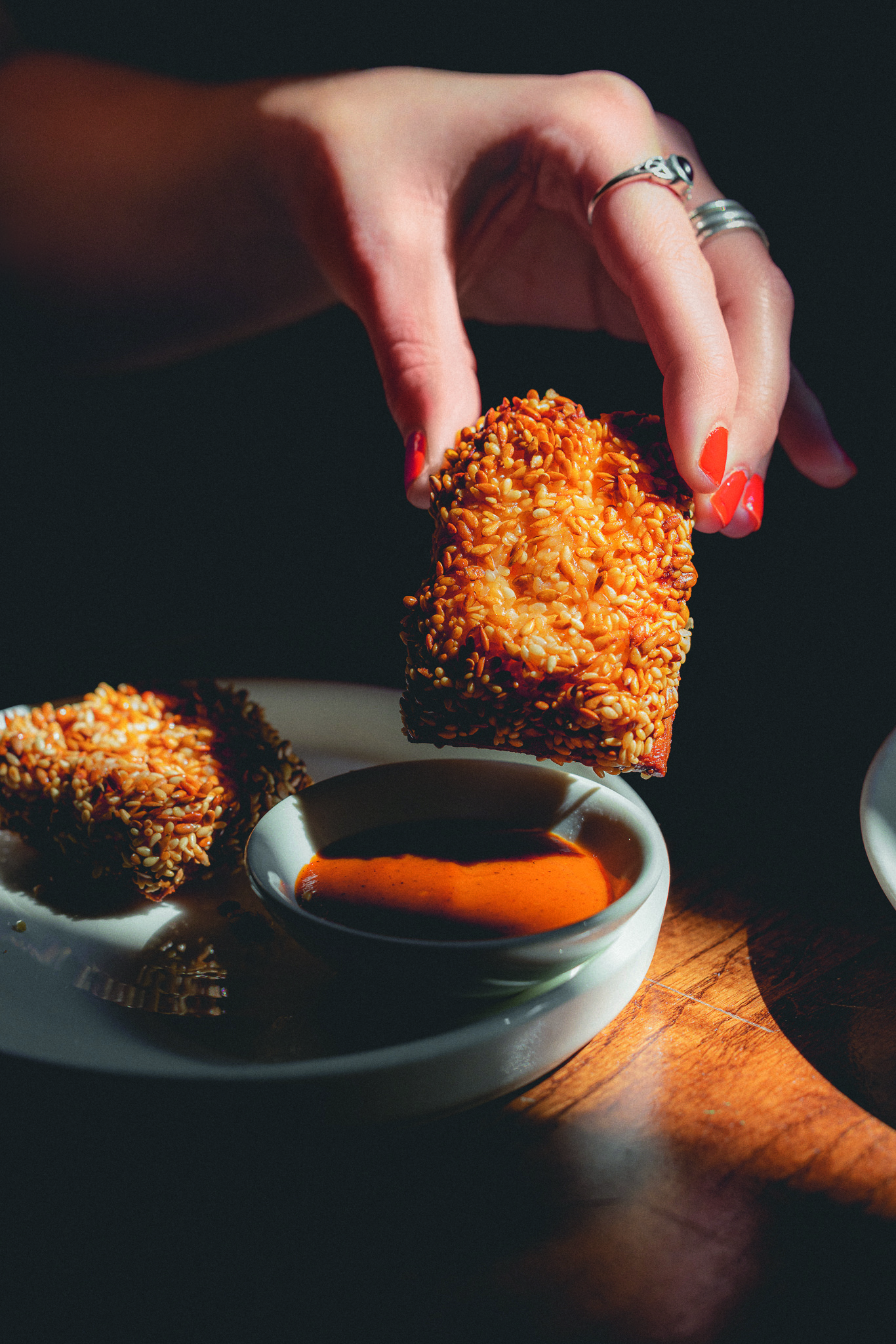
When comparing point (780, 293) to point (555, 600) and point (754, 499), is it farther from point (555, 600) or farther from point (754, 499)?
point (555, 600)

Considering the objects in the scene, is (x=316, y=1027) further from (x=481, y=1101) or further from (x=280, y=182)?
(x=280, y=182)

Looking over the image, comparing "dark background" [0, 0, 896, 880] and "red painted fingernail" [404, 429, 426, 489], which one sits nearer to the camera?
"red painted fingernail" [404, 429, 426, 489]

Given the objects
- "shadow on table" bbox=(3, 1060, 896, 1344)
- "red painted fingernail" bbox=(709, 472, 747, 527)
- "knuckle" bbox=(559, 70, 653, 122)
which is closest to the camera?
"shadow on table" bbox=(3, 1060, 896, 1344)

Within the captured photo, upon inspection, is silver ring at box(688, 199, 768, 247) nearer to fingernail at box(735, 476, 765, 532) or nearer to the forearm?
fingernail at box(735, 476, 765, 532)

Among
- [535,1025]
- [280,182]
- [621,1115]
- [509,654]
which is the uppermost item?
[280,182]

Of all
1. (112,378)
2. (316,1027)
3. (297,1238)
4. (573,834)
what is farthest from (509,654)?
(112,378)

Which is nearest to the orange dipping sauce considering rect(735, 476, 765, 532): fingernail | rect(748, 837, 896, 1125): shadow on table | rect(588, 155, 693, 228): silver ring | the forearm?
rect(748, 837, 896, 1125): shadow on table

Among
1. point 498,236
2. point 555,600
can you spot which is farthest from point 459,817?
point 498,236
